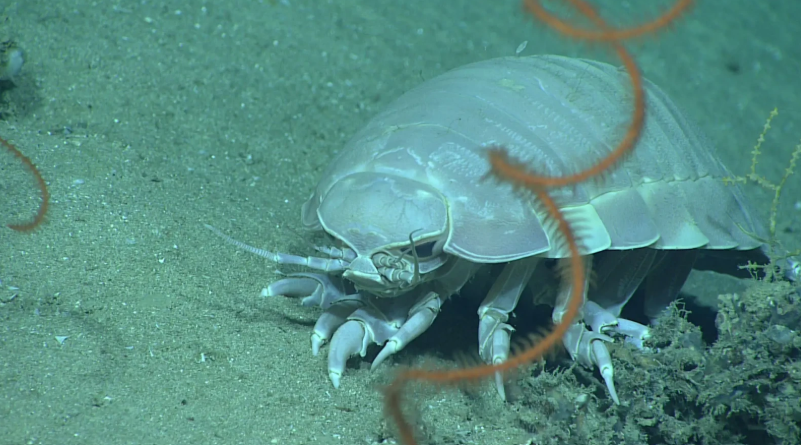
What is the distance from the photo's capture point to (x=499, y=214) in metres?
2.66

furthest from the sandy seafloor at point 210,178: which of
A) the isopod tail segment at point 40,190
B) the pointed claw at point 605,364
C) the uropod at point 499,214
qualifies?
the pointed claw at point 605,364

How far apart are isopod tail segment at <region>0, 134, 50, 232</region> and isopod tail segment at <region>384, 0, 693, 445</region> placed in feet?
6.50

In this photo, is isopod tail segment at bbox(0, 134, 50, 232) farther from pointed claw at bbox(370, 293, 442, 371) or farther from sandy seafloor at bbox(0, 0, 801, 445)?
pointed claw at bbox(370, 293, 442, 371)

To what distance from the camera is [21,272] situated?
108 inches

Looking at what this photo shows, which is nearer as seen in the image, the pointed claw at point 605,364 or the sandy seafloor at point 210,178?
the sandy seafloor at point 210,178

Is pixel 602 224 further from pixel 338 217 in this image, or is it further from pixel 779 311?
pixel 338 217

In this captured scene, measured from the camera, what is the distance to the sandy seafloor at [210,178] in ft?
7.81

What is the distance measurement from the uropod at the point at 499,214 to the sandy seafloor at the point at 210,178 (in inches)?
12.8

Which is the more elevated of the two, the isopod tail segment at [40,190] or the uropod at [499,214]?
the uropod at [499,214]

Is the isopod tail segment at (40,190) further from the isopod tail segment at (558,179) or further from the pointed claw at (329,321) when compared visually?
the isopod tail segment at (558,179)

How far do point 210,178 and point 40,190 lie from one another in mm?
1014

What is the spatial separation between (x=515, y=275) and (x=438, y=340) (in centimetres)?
61

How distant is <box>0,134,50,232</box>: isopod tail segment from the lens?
2.97 meters

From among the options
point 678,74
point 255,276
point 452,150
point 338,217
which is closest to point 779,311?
point 452,150
